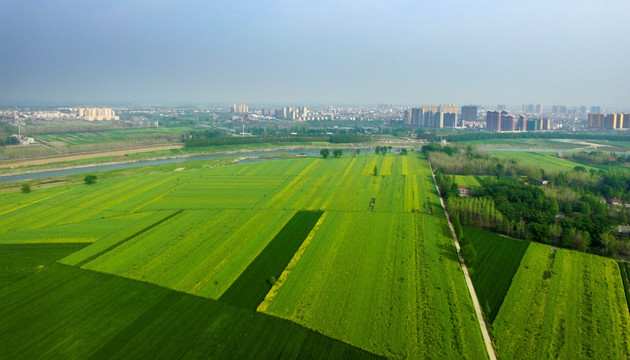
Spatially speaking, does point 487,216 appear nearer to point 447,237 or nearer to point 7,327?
point 447,237

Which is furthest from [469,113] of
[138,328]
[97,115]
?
[138,328]

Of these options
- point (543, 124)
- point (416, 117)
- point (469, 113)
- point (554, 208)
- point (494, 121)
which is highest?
point (469, 113)

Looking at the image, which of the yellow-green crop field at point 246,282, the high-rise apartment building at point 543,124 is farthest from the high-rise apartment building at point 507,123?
the yellow-green crop field at point 246,282

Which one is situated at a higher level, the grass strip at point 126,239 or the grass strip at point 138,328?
the grass strip at point 126,239

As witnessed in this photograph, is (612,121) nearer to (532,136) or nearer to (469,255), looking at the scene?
(532,136)

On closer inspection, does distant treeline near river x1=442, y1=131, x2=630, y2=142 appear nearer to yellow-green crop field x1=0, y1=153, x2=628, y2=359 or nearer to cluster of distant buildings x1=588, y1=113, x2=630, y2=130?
cluster of distant buildings x1=588, y1=113, x2=630, y2=130

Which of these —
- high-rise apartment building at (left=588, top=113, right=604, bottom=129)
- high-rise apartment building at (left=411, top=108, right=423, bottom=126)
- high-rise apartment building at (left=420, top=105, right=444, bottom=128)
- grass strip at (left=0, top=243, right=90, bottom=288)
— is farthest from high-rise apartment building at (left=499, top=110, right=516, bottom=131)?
grass strip at (left=0, top=243, right=90, bottom=288)

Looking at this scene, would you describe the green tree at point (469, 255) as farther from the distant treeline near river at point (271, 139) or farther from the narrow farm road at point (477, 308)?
the distant treeline near river at point (271, 139)
